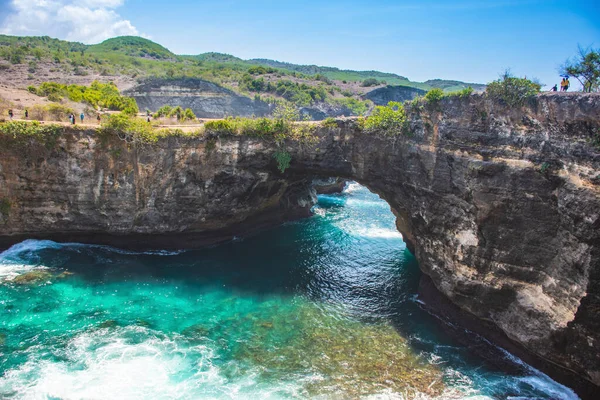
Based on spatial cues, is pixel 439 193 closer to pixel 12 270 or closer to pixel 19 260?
pixel 12 270

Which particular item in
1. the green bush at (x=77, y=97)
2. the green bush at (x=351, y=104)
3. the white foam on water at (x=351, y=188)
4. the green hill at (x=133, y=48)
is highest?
the green hill at (x=133, y=48)

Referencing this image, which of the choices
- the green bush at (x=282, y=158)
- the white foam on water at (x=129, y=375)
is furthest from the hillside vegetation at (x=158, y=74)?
the white foam on water at (x=129, y=375)

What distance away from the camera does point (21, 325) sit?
19.5 metres

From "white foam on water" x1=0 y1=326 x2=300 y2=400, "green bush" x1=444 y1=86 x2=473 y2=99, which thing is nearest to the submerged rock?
"white foam on water" x1=0 y1=326 x2=300 y2=400

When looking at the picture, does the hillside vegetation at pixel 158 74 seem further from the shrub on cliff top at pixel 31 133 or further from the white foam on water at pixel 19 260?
the white foam on water at pixel 19 260

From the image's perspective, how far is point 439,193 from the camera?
862 inches

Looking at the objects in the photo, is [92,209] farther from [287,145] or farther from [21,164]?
[287,145]

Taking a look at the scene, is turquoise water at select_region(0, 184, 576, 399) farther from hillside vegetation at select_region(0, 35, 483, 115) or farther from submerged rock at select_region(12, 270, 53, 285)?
hillside vegetation at select_region(0, 35, 483, 115)

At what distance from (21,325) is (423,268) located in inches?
900

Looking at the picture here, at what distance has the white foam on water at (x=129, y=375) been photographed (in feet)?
51.8

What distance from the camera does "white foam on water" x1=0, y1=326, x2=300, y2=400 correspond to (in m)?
15.8

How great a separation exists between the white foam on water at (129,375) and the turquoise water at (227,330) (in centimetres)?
5

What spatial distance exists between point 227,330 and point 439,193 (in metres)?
13.9

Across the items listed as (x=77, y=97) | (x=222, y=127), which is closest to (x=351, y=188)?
(x=222, y=127)
